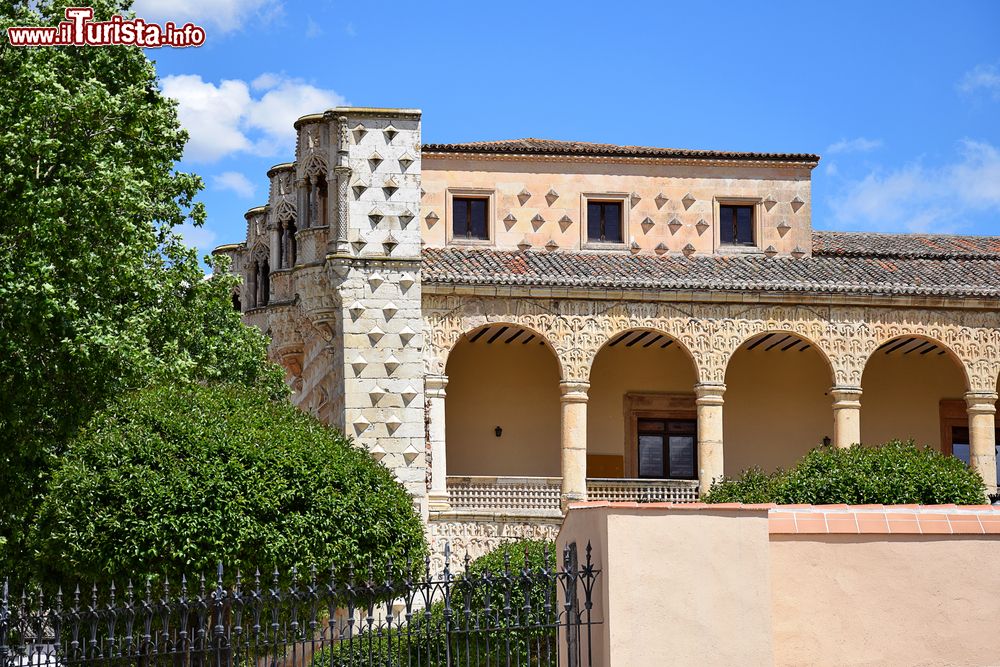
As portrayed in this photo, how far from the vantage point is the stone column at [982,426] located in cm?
2848

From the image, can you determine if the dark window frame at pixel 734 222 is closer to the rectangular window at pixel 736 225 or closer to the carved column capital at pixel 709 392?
the rectangular window at pixel 736 225

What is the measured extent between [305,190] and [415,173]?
213 cm

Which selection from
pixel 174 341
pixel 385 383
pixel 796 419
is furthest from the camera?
pixel 796 419

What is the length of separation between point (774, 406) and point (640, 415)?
8.89ft

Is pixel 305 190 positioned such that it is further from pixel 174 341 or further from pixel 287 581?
pixel 287 581

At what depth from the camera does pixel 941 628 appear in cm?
1043

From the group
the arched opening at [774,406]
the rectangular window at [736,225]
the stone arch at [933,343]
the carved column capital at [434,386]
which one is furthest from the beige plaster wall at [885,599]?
the rectangular window at [736,225]

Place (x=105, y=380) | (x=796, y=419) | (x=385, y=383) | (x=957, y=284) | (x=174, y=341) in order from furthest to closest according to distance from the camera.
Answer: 1. (x=796, y=419)
2. (x=957, y=284)
3. (x=385, y=383)
4. (x=174, y=341)
5. (x=105, y=380)

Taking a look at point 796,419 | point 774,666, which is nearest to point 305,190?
point 796,419

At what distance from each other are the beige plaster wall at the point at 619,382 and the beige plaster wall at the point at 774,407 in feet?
3.49

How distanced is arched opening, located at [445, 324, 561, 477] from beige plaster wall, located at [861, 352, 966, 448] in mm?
6316

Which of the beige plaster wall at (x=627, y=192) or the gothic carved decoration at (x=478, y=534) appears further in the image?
the beige plaster wall at (x=627, y=192)

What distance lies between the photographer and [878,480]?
20.3 metres

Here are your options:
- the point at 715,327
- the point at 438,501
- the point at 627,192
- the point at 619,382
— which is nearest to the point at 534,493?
the point at 438,501
